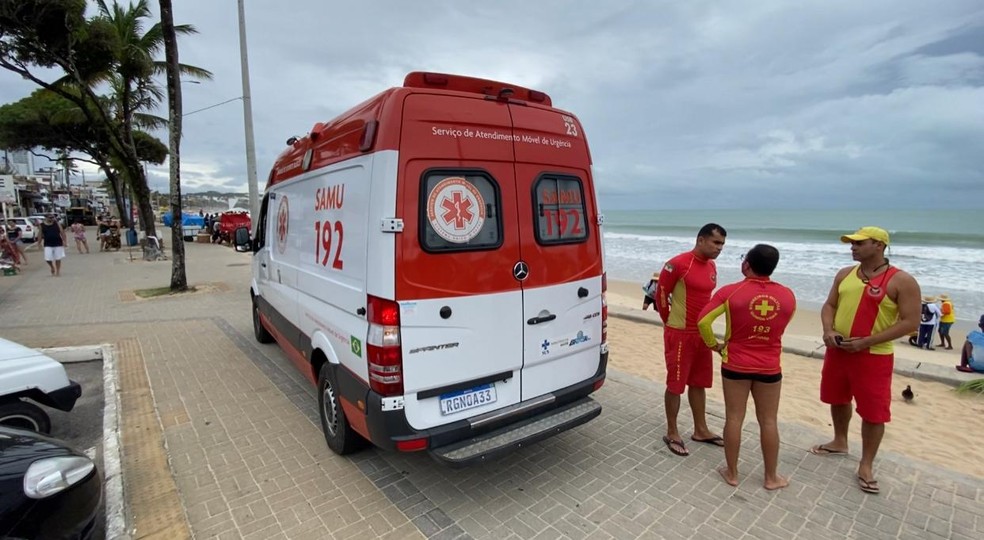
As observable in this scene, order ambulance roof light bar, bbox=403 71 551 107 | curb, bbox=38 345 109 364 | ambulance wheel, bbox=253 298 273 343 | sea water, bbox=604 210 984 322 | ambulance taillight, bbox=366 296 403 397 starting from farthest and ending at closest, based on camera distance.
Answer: sea water, bbox=604 210 984 322 → ambulance wheel, bbox=253 298 273 343 → curb, bbox=38 345 109 364 → ambulance roof light bar, bbox=403 71 551 107 → ambulance taillight, bbox=366 296 403 397

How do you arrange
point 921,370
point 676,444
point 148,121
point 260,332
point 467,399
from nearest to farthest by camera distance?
point 467,399 < point 676,444 < point 921,370 < point 260,332 < point 148,121

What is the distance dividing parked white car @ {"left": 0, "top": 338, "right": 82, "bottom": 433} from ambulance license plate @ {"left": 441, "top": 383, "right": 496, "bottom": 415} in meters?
3.36

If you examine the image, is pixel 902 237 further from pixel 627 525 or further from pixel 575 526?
pixel 575 526

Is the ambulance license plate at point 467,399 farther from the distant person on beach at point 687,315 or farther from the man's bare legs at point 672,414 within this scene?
the man's bare legs at point 672,414

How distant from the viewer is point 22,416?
3.68 m

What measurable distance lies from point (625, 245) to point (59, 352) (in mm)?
35546

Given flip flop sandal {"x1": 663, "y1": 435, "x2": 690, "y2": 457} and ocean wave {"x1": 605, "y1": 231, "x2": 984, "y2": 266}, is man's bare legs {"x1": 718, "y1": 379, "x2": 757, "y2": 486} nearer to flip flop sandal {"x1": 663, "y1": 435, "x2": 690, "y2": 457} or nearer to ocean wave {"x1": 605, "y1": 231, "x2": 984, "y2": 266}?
flip flop sandal {"x1": 663, "y1": 435, "x2": 690, "y2": 457}

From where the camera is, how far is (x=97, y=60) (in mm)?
14516

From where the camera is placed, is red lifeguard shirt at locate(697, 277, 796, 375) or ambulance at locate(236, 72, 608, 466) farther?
red lifeguard shirt at locate(697, 277, 796, 375)

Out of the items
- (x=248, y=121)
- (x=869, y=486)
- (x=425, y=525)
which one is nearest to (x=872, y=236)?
(x=869, y=486)

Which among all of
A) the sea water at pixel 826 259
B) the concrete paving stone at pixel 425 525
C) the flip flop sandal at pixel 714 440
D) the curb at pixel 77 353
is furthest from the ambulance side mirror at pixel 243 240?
the sea water at pixel 826 259

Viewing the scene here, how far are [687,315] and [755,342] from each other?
585mm

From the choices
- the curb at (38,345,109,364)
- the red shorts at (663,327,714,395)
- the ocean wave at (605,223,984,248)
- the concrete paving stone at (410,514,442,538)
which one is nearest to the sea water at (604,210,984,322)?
the ocean wave at (605,223,984,248)

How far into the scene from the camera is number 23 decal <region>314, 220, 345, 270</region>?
3322mm
